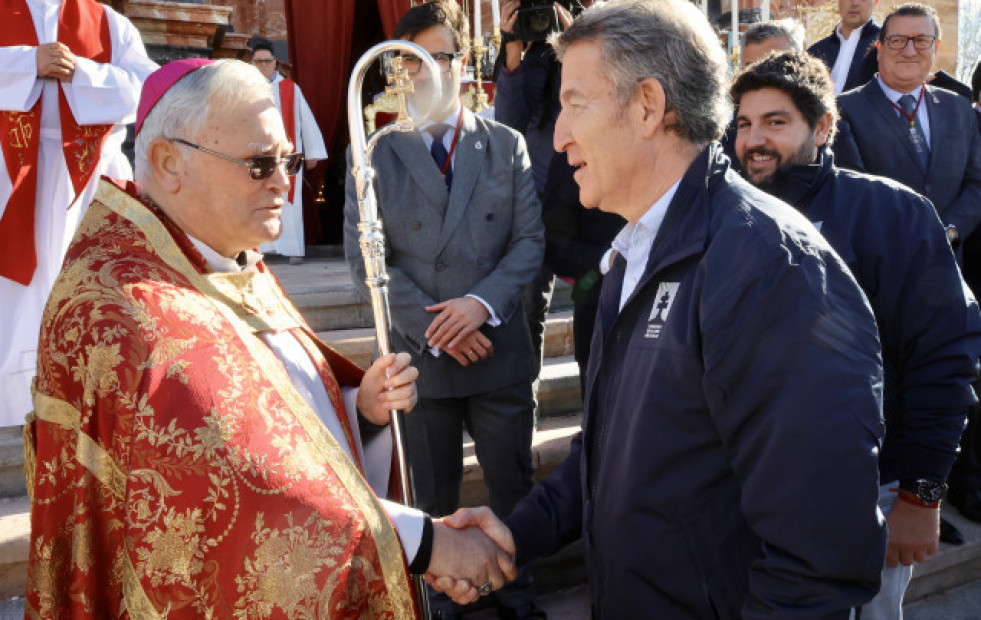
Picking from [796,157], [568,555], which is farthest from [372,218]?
[568,555]

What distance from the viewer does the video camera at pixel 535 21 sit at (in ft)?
12.2

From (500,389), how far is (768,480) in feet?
6.26

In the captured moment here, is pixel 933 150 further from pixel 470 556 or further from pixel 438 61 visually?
pixel 470 556

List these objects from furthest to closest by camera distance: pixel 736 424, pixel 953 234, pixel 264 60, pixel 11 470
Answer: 1. pixel 264 60
2. pixel 953 234
3. pixel 11 470
4. pixel 736 424

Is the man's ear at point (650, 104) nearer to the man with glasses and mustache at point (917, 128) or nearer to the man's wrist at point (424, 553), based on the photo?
the man's wrist at point (424, 553)

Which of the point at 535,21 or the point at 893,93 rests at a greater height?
the point at 535,21

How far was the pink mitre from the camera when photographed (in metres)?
2.01

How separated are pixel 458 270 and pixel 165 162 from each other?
4.68 ft

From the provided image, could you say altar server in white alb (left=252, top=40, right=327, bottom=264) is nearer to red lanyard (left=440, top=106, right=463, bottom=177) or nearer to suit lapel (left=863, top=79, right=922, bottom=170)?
red lanyard (left=440, top=106, right=463, bottom=177)

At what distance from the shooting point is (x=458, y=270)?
129 inches

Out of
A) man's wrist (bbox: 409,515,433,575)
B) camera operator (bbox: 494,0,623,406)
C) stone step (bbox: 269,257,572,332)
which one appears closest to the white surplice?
stone step (bbox: 269,257,572,332)

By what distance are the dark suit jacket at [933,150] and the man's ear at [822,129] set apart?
1395 mm

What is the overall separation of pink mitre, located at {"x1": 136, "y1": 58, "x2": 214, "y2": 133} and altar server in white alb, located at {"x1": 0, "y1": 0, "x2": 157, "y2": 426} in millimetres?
2455

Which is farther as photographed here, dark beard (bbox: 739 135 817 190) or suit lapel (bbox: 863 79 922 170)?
suit lapel (bbox: 863 79 922 170)
